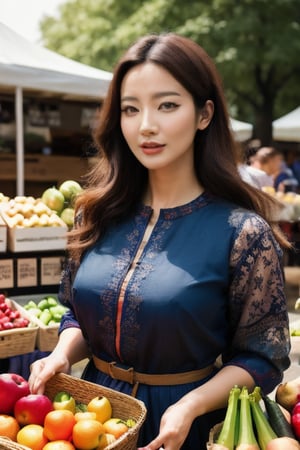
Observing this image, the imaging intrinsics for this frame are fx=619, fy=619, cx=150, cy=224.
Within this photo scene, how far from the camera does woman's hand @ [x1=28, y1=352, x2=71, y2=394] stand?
1.83 meters

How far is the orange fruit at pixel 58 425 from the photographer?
1.54 meters

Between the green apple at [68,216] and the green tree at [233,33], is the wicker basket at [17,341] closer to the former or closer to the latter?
the green apple at [68,216]

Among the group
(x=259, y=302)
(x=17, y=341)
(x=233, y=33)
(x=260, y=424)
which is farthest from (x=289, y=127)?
(x=260, y=424)

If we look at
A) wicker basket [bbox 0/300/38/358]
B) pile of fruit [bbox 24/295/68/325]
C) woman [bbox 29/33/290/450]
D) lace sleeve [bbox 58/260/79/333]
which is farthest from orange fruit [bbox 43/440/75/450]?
pile of fruit [bbox 24/295/68/325]

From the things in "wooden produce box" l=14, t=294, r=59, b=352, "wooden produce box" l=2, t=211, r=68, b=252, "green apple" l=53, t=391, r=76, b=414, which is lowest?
"wooden produce box" l=14, t=294, r=59, b=352

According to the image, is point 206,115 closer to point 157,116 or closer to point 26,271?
point 157,116

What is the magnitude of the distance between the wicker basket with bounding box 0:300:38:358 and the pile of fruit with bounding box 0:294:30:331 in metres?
0.06

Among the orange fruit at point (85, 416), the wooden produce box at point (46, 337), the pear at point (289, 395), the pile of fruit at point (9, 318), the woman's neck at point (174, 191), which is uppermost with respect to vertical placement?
the woman's neck at point (174, 191)

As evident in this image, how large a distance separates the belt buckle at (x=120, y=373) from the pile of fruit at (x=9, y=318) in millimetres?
Result: 2005

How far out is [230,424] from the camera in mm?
1578

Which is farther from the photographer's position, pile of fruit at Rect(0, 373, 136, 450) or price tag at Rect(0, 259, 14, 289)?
price tag at Rect(0, 259, 14, 289)

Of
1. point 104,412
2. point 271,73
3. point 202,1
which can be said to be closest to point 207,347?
point 104,412

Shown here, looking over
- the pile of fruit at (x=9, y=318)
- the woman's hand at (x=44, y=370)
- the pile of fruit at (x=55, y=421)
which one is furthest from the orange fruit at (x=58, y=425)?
the pile of fruit at (x=9, y=318)

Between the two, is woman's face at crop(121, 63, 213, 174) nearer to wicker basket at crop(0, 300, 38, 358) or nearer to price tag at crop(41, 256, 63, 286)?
wicker basket at crop(0, 300, 38, 358)
